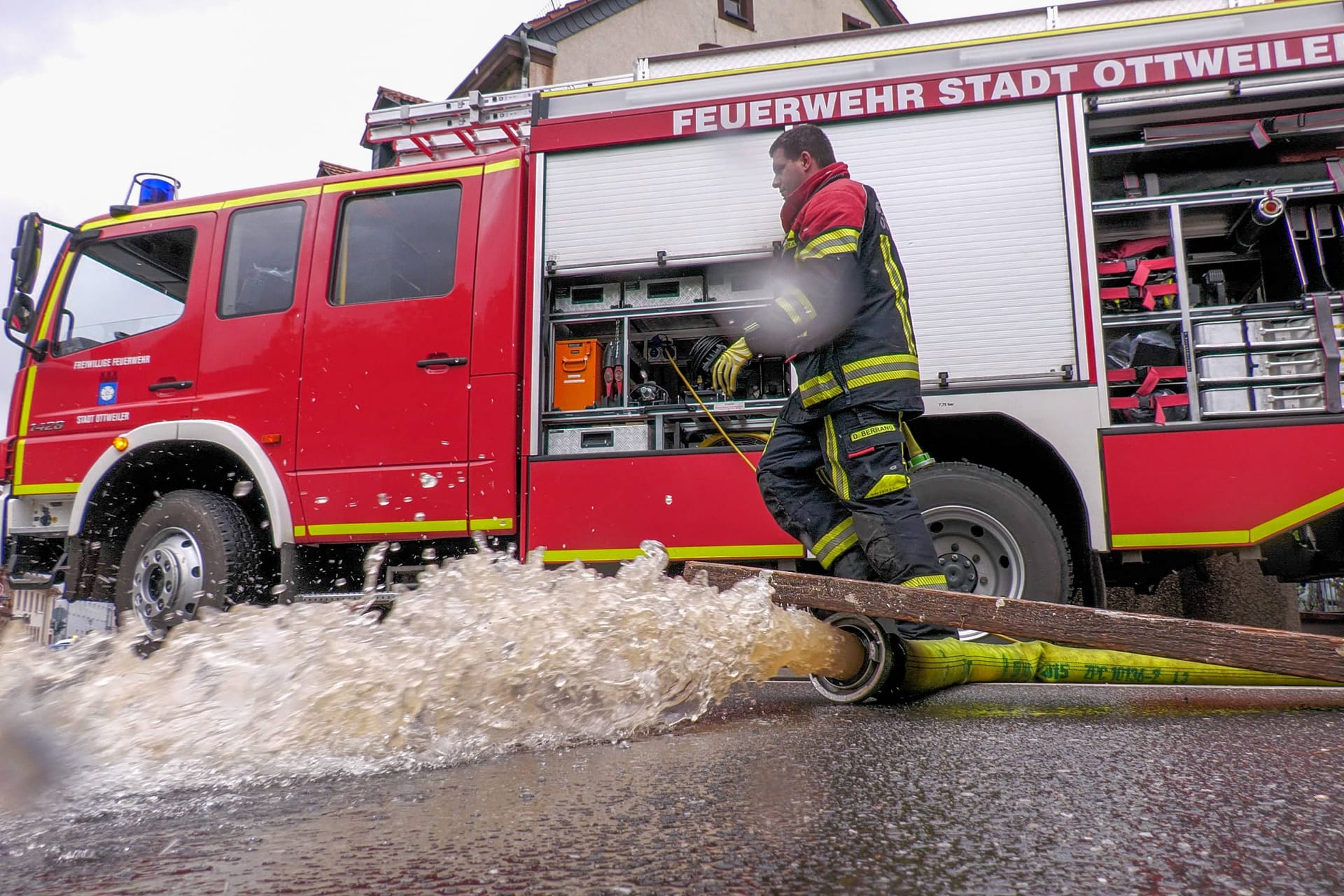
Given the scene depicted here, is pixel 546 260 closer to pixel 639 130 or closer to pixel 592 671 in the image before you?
pixel 639 130

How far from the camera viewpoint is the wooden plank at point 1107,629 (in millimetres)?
2129

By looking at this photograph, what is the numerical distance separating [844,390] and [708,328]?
1.57 m

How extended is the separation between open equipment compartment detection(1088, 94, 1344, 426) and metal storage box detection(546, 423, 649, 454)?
2052 mm

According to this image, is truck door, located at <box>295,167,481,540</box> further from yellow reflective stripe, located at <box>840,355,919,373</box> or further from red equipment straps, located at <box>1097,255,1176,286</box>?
red equipment straps, located at <box>1097,255,1176,286</box>

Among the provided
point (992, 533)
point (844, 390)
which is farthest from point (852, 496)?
point (992, 533)

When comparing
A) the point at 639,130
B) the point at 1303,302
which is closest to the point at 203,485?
the point at 639,130

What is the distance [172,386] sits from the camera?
4758 millimetres

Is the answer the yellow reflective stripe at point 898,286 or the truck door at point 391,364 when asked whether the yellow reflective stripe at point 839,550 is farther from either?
the truck door at point 391,364

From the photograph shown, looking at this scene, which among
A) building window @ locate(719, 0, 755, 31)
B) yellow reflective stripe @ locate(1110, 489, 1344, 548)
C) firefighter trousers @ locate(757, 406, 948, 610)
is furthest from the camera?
building window @ locate(719, 0, 755, 31)

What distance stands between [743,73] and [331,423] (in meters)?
2.62

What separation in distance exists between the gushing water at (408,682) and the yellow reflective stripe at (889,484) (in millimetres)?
625

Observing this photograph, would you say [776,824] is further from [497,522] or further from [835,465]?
[497,522]

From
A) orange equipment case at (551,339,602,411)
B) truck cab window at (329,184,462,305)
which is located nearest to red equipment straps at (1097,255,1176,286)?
orange equipment case at (551,339,602,411)

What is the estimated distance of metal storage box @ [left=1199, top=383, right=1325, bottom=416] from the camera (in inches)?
142
